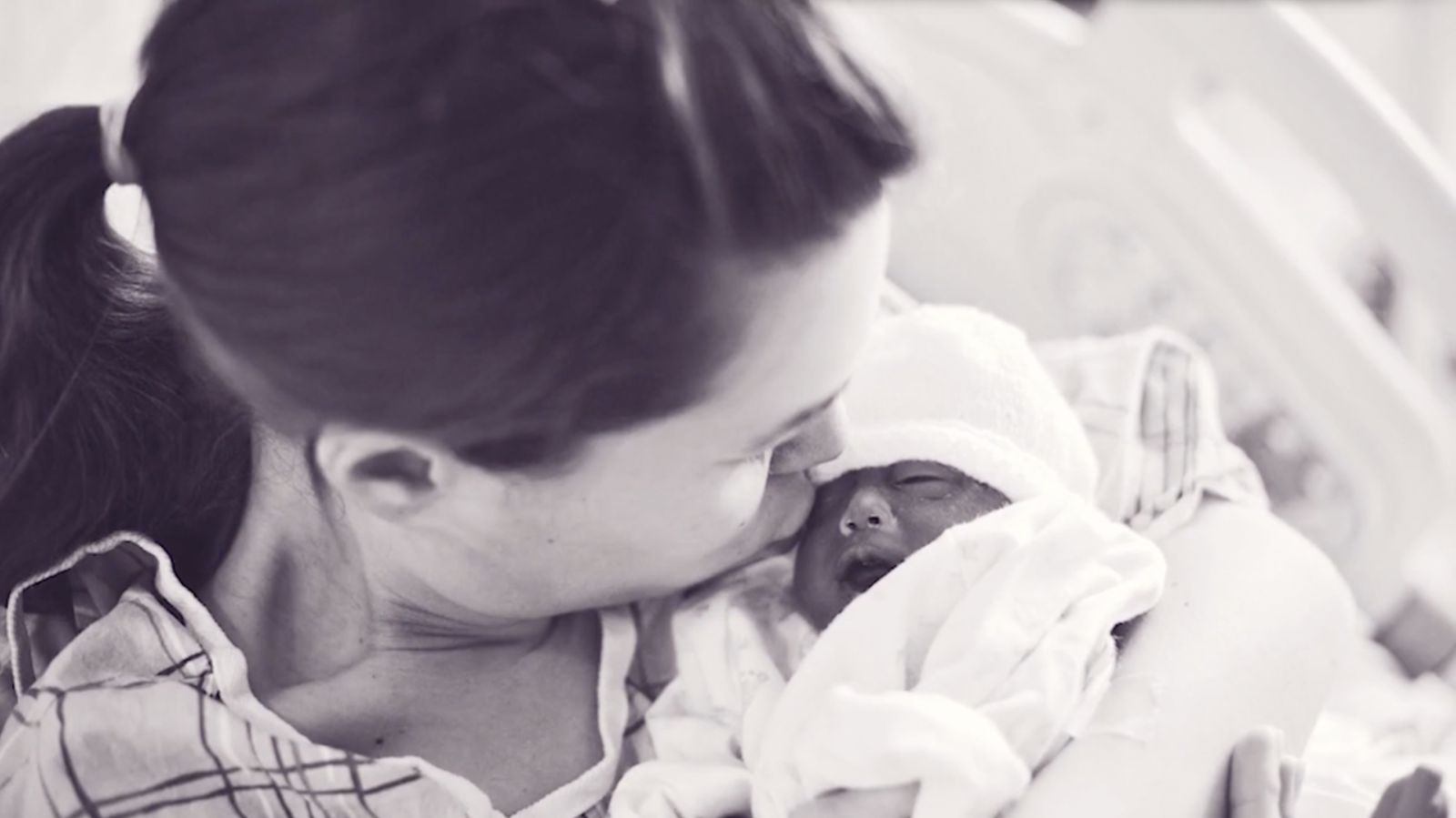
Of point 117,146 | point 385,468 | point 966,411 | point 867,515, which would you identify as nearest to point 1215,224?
point 966,411

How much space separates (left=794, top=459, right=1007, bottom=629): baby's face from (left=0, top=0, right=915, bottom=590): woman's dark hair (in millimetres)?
233

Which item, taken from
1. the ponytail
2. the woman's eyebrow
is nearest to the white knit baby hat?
the woman's eyebrow

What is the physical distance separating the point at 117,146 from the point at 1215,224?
0.95 meters

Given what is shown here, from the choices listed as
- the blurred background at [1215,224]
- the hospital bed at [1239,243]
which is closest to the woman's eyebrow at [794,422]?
the hospital bed at [1239,243]

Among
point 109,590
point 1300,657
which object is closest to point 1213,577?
point 1300,657

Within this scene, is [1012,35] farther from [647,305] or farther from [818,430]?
[647,305]

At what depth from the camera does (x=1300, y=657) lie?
97 centimetres

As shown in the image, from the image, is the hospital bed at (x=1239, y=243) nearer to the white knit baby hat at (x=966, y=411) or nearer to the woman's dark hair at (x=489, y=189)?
the white knit baby hat at (x=966, y=411)

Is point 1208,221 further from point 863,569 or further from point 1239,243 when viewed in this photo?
point 863,569

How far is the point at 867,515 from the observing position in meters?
0.95

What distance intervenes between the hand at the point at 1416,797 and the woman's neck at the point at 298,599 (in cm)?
61

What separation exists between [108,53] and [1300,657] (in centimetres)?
116

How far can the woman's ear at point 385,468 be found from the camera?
770 millimetres

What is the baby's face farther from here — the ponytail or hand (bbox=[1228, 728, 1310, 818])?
the ponytail
